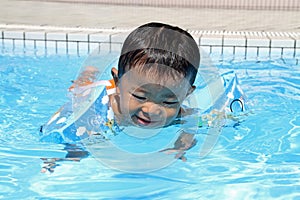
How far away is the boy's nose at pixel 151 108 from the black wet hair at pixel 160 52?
128mm

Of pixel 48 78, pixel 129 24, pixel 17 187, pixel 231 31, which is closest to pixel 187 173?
pixel 17 187

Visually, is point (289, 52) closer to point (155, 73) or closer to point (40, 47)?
point (40, 47)

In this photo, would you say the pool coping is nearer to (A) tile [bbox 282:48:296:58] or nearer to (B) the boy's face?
(A) tile [bbox 282:48:296:58]

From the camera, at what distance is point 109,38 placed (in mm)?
6617

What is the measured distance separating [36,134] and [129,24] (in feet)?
16.6

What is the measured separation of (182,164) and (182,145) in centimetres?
10

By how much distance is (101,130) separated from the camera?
2934mm

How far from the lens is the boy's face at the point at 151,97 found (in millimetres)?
2279

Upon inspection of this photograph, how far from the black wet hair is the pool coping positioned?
12.4ft

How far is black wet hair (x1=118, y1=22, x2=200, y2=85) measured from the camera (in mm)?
2334

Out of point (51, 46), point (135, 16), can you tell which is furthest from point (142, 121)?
point (135, 16)

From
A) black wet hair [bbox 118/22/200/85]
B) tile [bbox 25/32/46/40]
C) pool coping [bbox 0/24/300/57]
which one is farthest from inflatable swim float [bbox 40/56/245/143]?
tile [bbox 25/32/46/40]

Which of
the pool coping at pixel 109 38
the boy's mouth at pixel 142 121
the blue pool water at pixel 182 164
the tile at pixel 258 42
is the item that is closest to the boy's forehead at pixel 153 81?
the boy's mouth at pixel 142 121

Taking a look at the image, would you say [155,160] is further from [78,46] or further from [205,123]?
[78,46]
